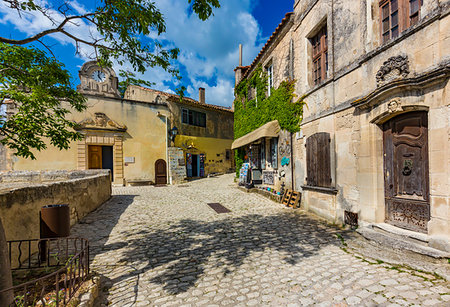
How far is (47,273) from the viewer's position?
2.88 m

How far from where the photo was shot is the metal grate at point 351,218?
4.85m

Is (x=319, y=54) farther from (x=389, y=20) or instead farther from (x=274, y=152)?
(x=274, y=152)

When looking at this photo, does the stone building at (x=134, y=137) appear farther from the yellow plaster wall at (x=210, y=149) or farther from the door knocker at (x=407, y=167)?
the door knocker at (x=407, y=167)

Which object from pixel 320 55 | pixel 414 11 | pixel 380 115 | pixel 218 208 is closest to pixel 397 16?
pixel 414 11

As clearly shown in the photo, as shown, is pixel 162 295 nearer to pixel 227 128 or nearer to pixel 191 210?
pixel 191 210

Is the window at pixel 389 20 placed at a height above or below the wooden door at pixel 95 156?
above

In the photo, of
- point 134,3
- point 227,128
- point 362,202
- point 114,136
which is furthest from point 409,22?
point 227,128

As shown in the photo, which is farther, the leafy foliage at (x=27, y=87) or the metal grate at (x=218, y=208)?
the metal grate at (x=218, y=208)

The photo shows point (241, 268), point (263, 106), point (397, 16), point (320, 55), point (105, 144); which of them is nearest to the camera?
point (241, 268)

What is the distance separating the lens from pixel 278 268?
10.6 ft

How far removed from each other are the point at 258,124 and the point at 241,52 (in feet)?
23.5

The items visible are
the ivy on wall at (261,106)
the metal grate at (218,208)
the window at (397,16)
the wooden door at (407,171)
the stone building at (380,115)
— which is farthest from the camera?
the ivy on wall at (261,106)

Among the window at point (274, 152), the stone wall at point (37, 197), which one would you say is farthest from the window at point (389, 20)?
the stone wall at point (37, 197)

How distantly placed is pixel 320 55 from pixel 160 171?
12.5m
